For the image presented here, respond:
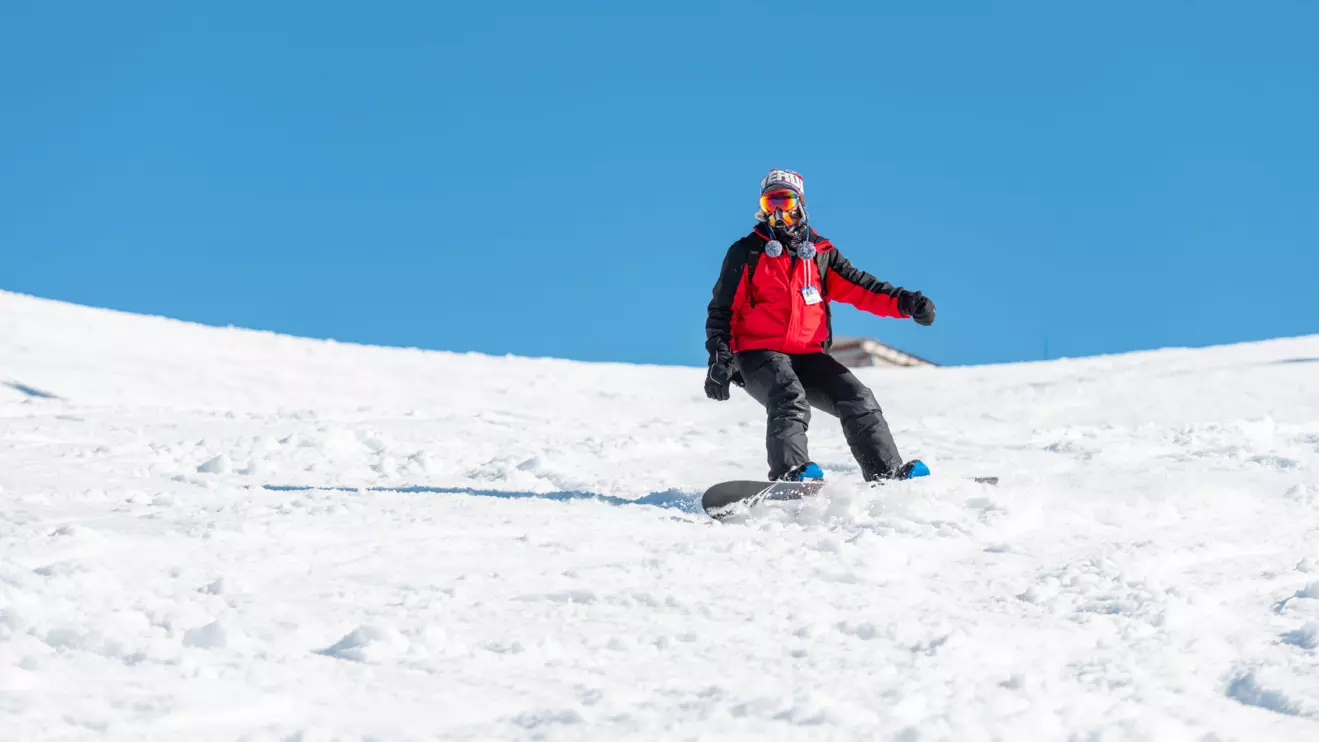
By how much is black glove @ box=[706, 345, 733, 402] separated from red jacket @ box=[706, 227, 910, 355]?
0.24ft

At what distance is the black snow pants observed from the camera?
19.1 feet

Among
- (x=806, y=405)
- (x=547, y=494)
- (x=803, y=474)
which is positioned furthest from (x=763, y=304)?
(x=547, y=494)

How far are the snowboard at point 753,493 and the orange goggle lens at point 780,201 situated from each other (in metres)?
1.50

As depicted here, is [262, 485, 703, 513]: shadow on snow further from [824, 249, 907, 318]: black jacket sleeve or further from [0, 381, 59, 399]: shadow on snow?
[0, 381, 59, 399]: shadow on snow

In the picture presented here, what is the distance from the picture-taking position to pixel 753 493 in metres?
5.43

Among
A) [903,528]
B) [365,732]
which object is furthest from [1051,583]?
[365,732]

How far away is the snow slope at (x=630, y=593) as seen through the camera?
2914 millimetres

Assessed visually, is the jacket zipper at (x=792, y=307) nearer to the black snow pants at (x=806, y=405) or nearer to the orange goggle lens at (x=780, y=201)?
the black snow pants at (x=806, y=405)

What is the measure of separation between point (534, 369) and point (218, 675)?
499 inches

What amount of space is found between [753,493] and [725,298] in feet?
3.90

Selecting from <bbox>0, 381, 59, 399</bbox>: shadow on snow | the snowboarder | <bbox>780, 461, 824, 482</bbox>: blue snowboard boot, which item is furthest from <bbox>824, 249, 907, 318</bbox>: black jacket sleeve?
<bbox>0, 381, 59, 399</bbox>: shadow on snow

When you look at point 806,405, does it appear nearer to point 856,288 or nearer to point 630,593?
point 856,288

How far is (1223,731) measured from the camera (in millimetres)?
2885

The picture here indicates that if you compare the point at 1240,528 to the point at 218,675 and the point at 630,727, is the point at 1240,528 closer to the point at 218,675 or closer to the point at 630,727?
the point at 630,727
